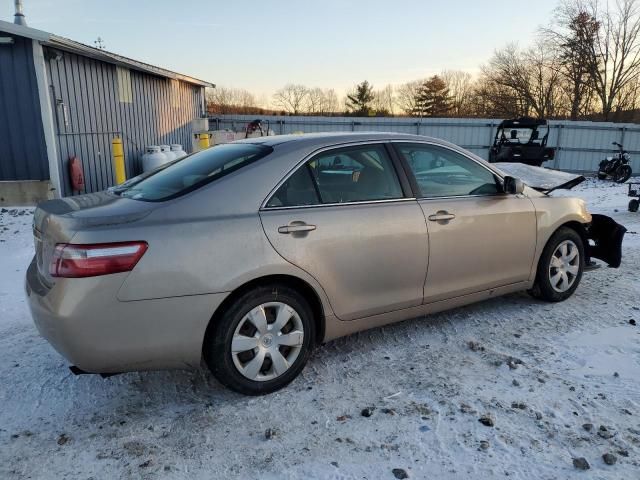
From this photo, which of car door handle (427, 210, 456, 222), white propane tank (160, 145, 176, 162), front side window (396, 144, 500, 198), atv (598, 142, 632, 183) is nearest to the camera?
car door handle (427, 210, 456, 222)

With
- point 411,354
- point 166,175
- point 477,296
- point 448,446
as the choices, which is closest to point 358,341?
point 411,354

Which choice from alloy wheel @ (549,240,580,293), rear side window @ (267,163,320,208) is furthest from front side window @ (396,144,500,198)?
alloy wheel @ (549,240,580,293)

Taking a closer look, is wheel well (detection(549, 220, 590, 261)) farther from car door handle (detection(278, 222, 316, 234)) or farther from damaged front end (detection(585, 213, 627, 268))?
car door handle (detection(278, 222, 316, 234))

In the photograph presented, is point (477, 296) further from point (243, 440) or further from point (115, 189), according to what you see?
point (115, 189)

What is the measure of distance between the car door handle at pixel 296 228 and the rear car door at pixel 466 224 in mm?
1000

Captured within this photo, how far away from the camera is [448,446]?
2.61m

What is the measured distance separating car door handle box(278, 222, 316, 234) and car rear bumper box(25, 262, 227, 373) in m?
0.54

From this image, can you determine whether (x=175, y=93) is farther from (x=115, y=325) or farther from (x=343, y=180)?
(x=115, y=325)

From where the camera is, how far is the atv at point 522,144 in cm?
1566

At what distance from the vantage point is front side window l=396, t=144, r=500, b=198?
3.79m

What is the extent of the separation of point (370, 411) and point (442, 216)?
5.10 feet

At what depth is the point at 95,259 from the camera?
8.39ft

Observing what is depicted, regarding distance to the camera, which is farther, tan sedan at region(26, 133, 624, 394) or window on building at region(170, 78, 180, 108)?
window on building at region(170, 78, 180, 108)

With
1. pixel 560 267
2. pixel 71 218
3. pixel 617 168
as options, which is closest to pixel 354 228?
pixel 71 218
